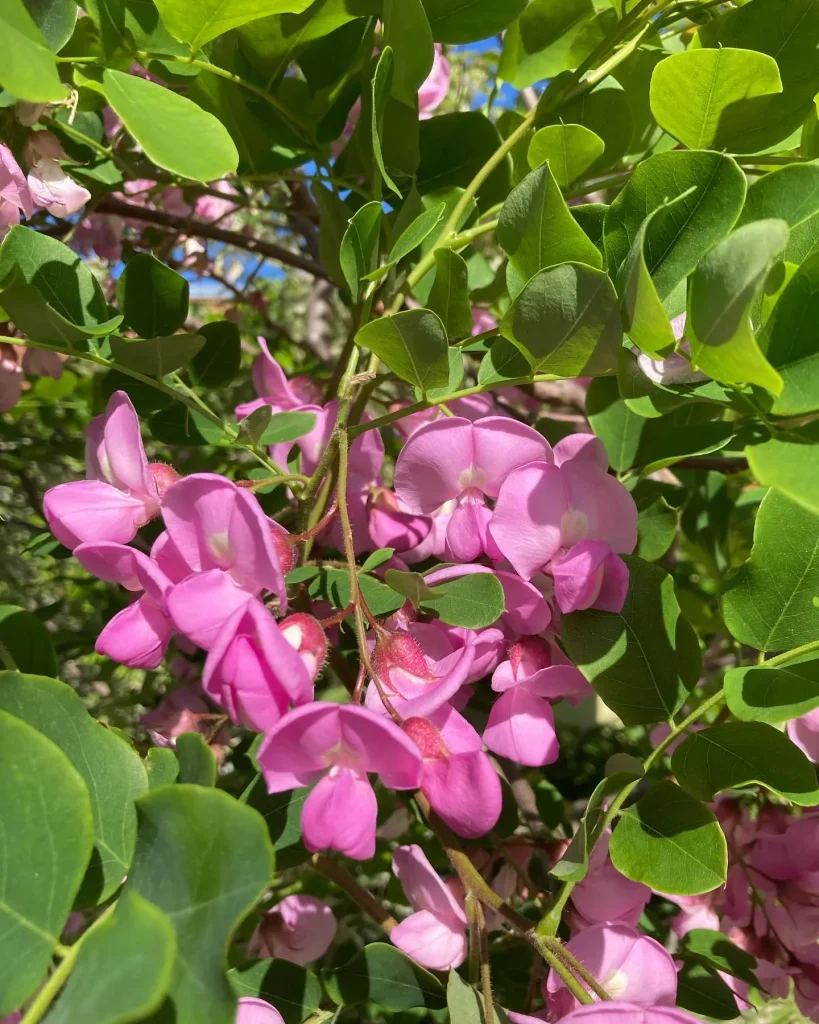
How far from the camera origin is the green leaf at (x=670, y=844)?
486 millimetres

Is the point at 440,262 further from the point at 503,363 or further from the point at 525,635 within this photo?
the point at 525,635

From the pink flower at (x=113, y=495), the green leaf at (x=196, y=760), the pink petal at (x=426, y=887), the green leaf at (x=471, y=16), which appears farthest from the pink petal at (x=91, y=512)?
the green leaf at (x=471, y=16)

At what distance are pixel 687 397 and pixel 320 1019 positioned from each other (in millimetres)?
Answer: 497

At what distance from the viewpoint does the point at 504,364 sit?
56 cm

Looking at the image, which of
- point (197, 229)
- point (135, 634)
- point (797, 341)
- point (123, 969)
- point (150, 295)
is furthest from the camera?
point (197, 229)

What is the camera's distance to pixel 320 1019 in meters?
0.58

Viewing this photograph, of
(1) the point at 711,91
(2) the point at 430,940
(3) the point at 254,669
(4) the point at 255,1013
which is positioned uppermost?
(1) the point at 711,91

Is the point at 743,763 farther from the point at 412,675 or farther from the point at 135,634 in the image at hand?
the point at 135,634

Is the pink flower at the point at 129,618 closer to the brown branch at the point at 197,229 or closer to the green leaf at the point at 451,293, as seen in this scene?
the green leaf at the point at 451,293

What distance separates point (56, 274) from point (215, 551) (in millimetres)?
238

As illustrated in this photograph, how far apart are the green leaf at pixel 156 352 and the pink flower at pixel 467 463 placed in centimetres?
18

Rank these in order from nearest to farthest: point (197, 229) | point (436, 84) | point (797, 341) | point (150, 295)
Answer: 1. point (797, 341)
2. point (150, 295)
3. point (436, 84)
4. point (197, 229)

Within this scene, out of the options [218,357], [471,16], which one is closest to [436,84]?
[471,16]

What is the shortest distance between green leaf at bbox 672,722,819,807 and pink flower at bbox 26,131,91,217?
0.63 meters
